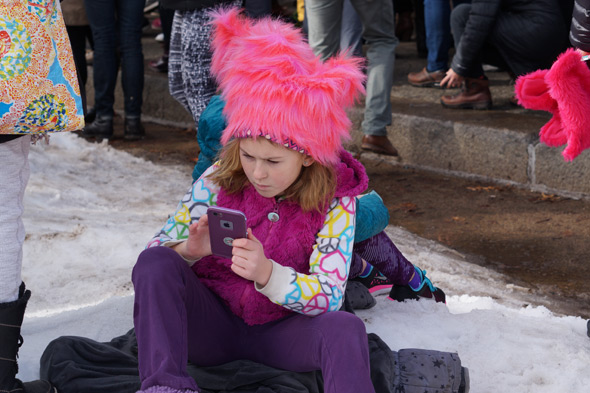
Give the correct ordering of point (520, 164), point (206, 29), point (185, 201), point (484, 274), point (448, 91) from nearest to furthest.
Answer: point (185, 201) → point (484, 274) → point (206, 29) → point (520, 164) → point (448, 91)

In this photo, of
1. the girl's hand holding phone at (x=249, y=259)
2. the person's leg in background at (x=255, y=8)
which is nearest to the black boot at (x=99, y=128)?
the person's leg in background at (x=255, y=8)

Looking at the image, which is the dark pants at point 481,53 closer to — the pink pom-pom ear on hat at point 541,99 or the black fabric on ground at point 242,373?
the pink pom-pom ear on hat at point 541,99

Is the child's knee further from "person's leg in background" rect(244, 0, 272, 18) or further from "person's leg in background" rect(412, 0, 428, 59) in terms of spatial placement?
"person's leg in background" rect(412, 0, 428, 59)

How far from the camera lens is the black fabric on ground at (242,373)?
95.7 inches

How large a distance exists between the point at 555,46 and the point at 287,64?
3404mm

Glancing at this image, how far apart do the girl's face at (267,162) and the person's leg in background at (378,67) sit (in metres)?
2.96

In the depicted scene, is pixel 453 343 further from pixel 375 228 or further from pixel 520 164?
pixel 520 164

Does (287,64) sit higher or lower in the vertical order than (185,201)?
higher

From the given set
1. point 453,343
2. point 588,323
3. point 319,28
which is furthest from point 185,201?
point 319,28

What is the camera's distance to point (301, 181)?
246cm

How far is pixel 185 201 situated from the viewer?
256 cm

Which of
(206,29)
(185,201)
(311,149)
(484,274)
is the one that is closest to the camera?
(311,149)

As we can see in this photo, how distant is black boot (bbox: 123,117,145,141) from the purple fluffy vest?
4.20m

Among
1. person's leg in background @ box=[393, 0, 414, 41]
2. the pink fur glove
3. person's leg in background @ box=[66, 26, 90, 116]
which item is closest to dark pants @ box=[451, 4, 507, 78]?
the pink fur glove
